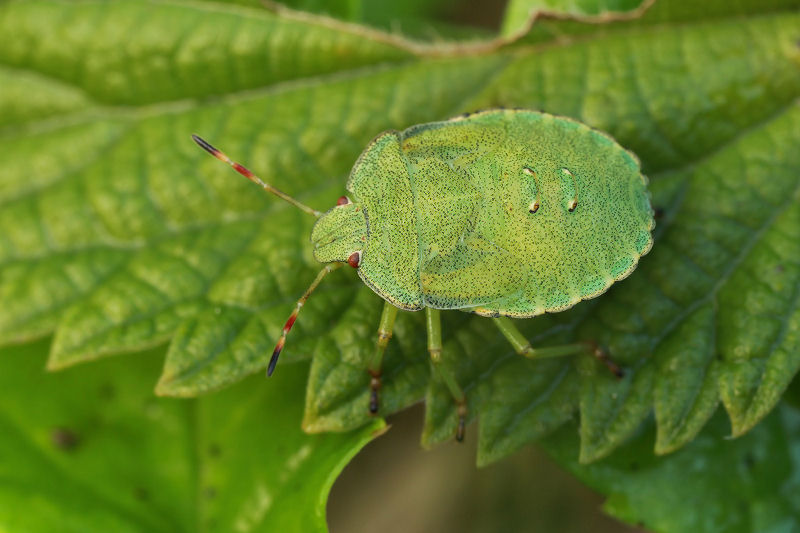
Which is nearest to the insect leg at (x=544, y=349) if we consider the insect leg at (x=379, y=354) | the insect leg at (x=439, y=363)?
the insect leg at (x=439, y=363)

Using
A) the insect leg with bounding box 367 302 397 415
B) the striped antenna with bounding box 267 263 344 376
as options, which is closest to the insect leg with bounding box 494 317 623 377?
the insect leg with bounding box 367 302 397 415

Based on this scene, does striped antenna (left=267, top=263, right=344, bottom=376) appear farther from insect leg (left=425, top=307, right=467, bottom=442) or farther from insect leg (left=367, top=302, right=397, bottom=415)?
insect leg (left=425, top=307, right=467, bottom=442)

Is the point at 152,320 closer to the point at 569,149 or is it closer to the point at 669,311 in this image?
the point at 569,149

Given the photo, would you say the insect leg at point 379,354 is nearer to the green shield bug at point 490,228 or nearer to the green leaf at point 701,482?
the green shield bug at point 490,228

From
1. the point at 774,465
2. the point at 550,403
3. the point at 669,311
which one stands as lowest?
the point at 774,465

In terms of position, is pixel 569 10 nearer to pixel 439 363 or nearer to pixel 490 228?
pixel 490 228

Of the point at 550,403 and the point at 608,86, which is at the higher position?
the point at 608,86

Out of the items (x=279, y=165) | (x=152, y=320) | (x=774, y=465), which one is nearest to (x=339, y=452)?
(x=152, y=320)
